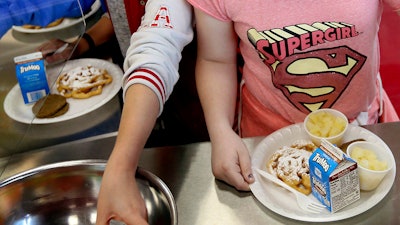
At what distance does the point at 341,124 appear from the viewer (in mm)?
1000

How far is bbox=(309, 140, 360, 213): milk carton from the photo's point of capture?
82 cm

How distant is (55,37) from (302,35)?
656mm

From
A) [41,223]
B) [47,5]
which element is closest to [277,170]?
[41,223]

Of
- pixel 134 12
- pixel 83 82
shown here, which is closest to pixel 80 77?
pixel 83 82

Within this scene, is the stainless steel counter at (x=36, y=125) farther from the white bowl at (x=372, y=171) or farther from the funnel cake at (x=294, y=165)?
the white bowl at (x=372, y=171)

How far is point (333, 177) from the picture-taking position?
0.82 meters

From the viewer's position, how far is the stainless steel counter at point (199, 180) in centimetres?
90

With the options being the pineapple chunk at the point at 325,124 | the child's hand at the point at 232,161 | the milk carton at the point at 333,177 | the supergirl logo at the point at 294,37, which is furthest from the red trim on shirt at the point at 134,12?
the milk carton at the point at 333,177

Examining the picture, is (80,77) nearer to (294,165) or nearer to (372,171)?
(294,165)

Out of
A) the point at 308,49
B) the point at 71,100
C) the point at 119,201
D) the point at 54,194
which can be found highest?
the point at 308,49

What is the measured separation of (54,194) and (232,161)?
15.7 inches

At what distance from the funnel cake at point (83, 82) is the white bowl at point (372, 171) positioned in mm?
1091

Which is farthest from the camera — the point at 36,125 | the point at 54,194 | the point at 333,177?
the point at 36,125

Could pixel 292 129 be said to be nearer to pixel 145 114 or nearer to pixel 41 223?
pixel 145 114
